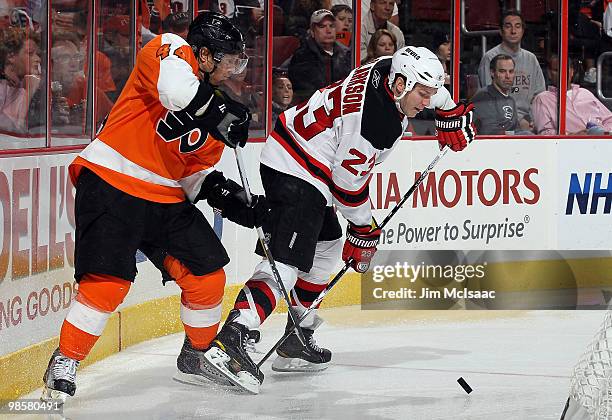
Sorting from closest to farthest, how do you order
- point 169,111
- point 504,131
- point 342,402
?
1. point 169,111
2. point 342,402
3. point 504,131

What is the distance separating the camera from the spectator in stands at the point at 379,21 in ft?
19.9

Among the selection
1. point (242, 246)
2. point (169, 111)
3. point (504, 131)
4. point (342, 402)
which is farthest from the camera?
point (504, 131)

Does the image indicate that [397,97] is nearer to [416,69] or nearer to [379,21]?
[416,69]

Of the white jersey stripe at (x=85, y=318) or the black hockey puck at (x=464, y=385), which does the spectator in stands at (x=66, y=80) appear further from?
the black hockey puck at (x=464, y=385)

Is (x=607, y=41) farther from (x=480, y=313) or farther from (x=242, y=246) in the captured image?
(x=242, y=246)

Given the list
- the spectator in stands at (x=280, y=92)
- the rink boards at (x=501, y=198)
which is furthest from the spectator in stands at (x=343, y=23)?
the rink boards at (x=501, y=198)

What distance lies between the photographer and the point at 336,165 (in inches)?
163

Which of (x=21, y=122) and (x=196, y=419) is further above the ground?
(x=21, y=122)

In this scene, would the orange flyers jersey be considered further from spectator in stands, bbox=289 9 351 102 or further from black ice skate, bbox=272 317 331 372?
spectator in stands, bbox=289 9 351 102

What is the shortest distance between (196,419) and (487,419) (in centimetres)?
85

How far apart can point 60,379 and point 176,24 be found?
2160 mm

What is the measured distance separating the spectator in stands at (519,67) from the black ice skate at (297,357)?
6.76 feet

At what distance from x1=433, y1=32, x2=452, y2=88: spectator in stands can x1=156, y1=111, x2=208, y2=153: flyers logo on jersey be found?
2.62 meters

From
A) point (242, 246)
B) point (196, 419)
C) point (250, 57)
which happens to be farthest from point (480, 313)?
point (196, 419)
